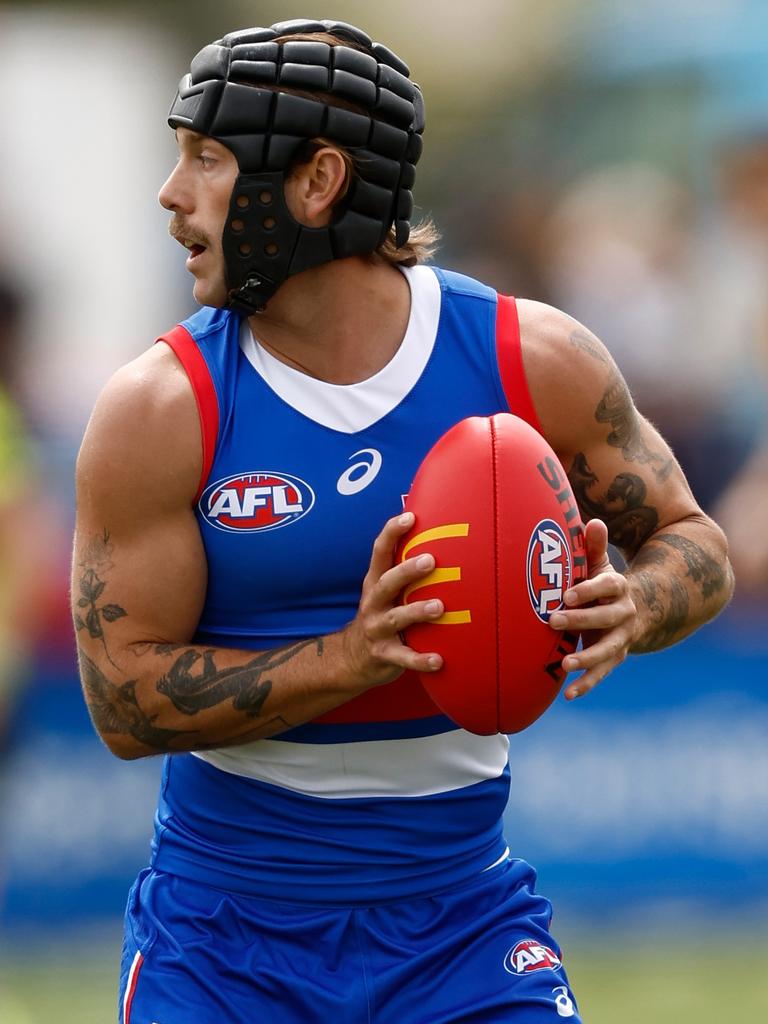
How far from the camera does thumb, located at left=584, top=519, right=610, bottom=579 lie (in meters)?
3.10

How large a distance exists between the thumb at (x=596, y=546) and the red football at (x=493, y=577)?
37mm

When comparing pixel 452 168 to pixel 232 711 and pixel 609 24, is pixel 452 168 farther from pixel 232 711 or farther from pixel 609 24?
pixel 232 711

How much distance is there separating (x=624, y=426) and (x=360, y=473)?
2.00ft

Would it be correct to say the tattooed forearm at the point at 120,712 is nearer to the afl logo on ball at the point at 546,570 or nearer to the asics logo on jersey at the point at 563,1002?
the afl logo on ball at the point at 546,570

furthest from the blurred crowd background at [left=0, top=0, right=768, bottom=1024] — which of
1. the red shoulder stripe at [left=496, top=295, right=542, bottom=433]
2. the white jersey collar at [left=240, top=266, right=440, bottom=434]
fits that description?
the red shoulder stripe at [left=496, top=295, right=542, bottom=433]

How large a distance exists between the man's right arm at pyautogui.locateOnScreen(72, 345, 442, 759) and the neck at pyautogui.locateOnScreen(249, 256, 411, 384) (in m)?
0.25

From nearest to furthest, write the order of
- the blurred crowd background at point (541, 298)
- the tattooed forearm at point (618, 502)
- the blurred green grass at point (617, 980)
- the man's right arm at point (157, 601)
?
the man's right arm at point (157, 601), the tattooed forearm at point (618, 502), the blurred green grass at point (617, 980), the blurred crowd background at point (541, 298)

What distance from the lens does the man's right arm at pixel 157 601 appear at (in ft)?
10.6

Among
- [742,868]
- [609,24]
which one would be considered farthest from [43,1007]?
[609,24]

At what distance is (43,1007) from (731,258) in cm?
460

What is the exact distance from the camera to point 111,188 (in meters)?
8.58

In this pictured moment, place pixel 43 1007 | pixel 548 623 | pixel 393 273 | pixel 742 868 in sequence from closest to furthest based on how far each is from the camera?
pixel 548 623 < pixel 393 273 < pixel 43 1007 < pixel 742 868

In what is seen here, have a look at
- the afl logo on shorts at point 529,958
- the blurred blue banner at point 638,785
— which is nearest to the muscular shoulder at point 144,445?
the afl logo on shorts at point 529,958

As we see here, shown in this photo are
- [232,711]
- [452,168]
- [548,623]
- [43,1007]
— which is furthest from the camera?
[452,168]
